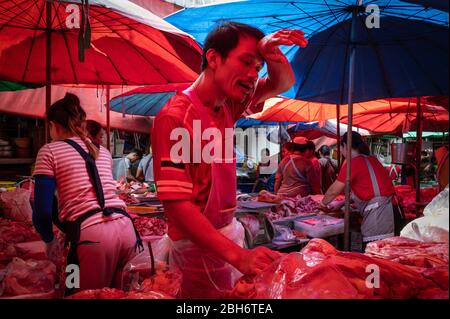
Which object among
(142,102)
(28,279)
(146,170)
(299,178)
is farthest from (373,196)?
(146,170)

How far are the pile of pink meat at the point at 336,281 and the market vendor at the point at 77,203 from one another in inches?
55.8

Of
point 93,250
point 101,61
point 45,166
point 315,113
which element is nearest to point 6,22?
point 101,61

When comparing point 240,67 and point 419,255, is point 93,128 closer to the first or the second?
point 240,67

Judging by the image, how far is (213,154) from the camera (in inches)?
64.5

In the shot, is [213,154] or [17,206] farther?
[17,206]

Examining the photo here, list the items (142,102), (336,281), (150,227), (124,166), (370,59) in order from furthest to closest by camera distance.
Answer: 1. (124,166)
2. (142,102)
3. (150,227)
4. (370,59)
5. (336,281)

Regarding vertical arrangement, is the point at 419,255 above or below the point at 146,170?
above

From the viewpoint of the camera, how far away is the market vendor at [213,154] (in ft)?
4.68

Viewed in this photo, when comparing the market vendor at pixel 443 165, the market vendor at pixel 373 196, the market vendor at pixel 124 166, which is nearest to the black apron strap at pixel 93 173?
the market vendor at pixel 443 165

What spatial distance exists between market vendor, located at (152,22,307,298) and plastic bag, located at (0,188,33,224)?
247 cm

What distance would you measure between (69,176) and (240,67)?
4.73ft

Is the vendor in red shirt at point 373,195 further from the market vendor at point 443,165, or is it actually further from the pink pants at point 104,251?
the market vendor at point 443,165

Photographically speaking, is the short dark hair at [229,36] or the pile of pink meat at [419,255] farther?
the short dark hair at [229,36]

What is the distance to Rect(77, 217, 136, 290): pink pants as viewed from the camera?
2432mm
